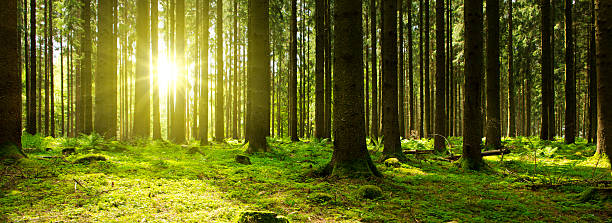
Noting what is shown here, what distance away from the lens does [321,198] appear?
4844mm

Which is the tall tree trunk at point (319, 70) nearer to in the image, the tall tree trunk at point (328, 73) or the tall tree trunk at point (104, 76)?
the tall tree trunk at point (328, 73)

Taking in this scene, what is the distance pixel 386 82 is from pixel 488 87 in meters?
5.57

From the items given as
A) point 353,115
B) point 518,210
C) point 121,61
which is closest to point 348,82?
point 353,115

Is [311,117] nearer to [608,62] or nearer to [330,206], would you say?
[608,62]

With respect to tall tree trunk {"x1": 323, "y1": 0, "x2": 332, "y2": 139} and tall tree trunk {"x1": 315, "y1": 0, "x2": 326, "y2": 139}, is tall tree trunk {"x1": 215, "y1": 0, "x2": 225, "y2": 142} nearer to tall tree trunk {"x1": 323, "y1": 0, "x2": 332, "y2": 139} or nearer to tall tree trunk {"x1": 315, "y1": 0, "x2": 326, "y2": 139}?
tall tree trunk {"x1": 315, "y1": 0, "x2": 326, "y2": 139}

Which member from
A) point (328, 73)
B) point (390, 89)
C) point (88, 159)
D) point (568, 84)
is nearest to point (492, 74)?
point (390, 89)

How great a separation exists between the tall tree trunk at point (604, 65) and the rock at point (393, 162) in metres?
5.65

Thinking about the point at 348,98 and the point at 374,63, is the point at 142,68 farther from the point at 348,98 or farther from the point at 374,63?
the point at 348,98

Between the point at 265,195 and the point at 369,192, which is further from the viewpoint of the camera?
the point at 265,195

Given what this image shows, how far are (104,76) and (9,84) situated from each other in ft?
24.7

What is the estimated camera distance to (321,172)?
6660 millimetres

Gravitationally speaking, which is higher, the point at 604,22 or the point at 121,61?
the point at 121,61

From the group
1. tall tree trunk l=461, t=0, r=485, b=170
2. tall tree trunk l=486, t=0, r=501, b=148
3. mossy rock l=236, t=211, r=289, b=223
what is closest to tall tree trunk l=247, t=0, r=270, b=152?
tall tree trunk l=461, t=0, r=485, b=170

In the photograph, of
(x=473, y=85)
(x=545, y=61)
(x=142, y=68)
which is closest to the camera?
(x=473, y=85)
